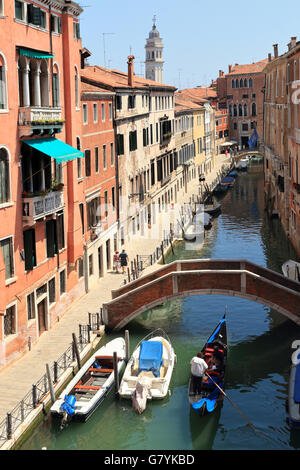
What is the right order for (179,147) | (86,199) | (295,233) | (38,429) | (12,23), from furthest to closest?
(179,147)
(295,233)
(86,199)
(12,23)
(38,429)

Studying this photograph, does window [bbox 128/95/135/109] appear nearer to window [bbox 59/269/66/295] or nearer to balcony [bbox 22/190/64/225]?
balcony [bbox 22/190/64/225]

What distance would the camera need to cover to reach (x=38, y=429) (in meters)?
17.3

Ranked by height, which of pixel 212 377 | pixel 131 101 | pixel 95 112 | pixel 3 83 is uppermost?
pixel 131 101

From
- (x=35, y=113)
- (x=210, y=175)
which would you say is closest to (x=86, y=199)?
(x=35, y=113)

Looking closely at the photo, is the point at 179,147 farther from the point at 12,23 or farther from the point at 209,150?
the point at 12,23

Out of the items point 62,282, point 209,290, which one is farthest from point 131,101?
point 209,290

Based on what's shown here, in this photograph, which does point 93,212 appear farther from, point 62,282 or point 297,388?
point 297,388

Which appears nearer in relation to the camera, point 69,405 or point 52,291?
point 69,405

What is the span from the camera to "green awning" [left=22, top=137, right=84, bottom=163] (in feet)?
70.1

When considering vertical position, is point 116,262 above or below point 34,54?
below

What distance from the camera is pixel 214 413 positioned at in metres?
18.7

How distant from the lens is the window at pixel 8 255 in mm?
19939

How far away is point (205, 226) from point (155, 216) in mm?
3680

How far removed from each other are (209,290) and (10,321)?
7985 mm
